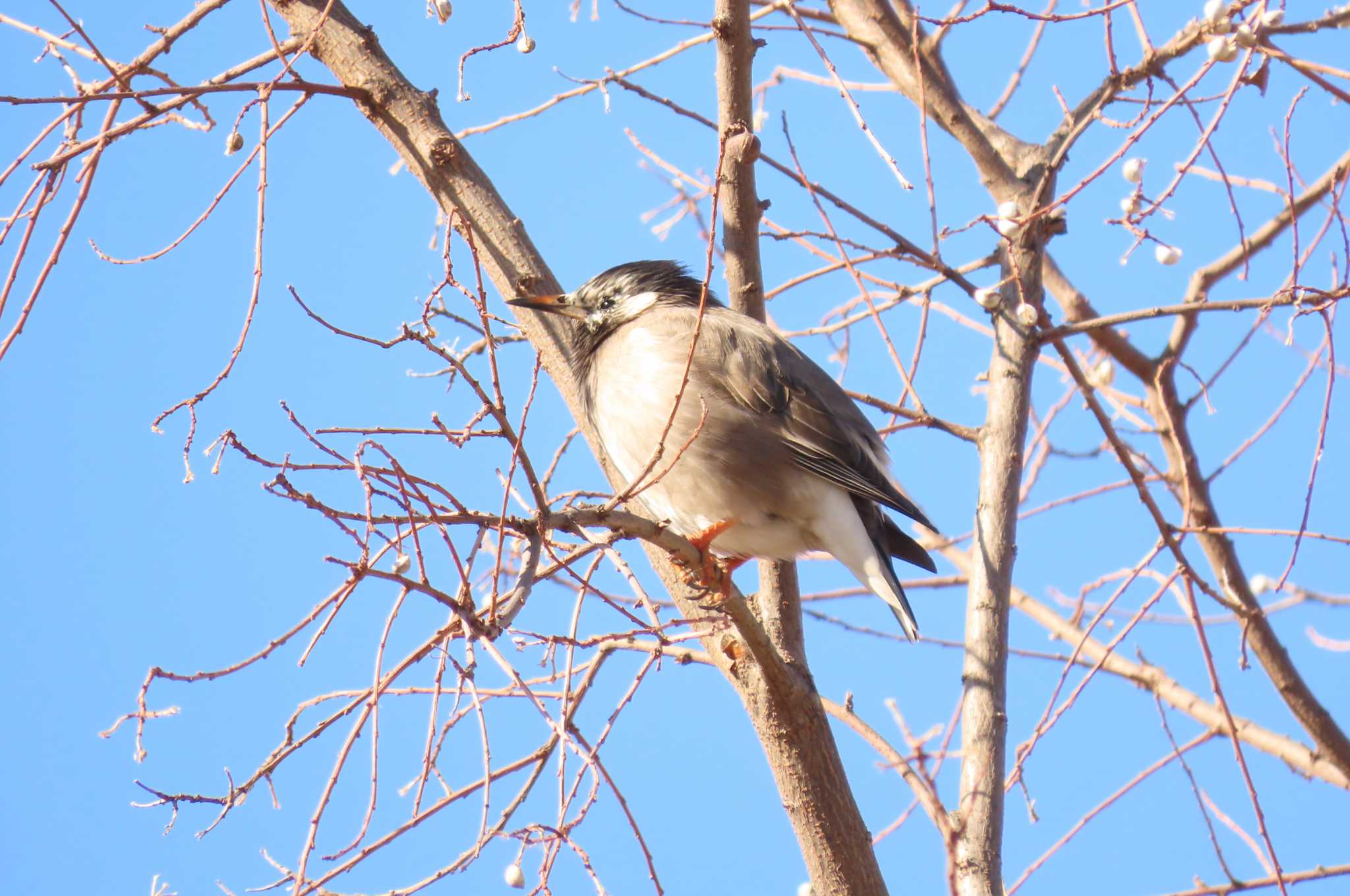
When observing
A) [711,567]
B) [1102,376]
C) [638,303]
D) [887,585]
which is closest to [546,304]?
[638,303]

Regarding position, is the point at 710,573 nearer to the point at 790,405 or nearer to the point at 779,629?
the point at 779,629

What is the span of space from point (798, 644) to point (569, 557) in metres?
0.90

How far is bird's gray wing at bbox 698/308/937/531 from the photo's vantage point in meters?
4.12

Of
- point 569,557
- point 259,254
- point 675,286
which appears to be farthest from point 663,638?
point 675,286

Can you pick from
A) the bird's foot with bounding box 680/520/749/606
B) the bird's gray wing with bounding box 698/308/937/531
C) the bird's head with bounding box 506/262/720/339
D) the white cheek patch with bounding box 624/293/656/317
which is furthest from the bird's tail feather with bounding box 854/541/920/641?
the white cheek patch with bounding box 624/293/656/317

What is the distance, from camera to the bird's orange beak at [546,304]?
158 inches

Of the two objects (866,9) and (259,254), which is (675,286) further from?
(259,254)

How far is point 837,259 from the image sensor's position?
3.89 metres

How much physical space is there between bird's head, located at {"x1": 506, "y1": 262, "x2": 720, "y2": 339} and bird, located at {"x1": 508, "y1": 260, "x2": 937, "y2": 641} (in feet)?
1.05

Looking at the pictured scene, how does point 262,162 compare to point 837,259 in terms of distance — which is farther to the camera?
point 837,259

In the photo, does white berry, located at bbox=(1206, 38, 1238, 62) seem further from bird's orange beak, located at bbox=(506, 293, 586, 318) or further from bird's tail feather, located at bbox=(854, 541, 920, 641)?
bird's orange beak, located at bbox=(506, 293, 586, 318)

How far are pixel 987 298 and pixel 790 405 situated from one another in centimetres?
79

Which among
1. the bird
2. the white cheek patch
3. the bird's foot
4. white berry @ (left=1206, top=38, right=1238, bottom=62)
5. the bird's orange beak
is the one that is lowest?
the bird's foot

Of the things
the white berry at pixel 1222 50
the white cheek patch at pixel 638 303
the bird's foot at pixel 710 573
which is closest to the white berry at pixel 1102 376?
the white cheek patch at pixel 638 303
